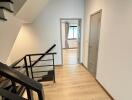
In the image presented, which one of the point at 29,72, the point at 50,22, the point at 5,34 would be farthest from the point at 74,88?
the point at 50,22

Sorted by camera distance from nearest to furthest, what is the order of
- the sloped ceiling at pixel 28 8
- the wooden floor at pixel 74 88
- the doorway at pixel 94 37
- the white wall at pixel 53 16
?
the sloped ceiling at pixel 28 8
the wooden floor at pixel 74 88
the doorway at pixel 94 37
the white wall at pixel 53 16

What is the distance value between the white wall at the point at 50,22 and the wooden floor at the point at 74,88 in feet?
4.35

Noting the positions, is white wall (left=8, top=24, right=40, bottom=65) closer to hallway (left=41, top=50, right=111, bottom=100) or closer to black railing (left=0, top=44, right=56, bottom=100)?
black railing (left=0, top=44, right=56, bottom=100)

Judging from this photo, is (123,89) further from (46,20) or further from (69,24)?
(69,24)

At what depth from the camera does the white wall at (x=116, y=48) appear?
1860 mm

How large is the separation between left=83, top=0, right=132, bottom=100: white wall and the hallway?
0.27 m

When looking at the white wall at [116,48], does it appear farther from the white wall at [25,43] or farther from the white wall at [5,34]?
the white wall at [25,43]

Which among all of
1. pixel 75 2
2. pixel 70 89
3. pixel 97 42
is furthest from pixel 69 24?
pixel 70 89

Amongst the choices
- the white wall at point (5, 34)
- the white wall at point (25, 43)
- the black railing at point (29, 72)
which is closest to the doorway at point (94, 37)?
the black railing at point (29, 72)

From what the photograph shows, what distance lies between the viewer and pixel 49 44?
429 cm

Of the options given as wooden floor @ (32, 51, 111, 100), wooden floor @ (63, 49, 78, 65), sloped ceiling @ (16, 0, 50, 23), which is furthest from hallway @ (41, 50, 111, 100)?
sloped ceiling @ (16, 0, 50, 23)

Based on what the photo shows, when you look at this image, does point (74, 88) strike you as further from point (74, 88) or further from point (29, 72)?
point (29, 72)

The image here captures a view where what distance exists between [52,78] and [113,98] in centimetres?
169

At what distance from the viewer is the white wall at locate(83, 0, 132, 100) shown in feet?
6.10
